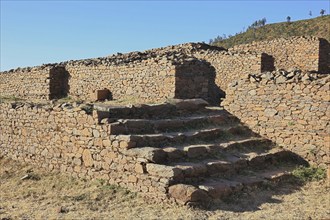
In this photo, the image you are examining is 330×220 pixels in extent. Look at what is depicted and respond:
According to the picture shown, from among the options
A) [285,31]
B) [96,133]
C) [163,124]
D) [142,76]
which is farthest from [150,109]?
[285,31]

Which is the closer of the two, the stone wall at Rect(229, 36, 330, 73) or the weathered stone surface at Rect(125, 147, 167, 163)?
the weathered stone surface at Rect(125, 147, 167, 163)

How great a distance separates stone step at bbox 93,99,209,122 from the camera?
933 centimetres

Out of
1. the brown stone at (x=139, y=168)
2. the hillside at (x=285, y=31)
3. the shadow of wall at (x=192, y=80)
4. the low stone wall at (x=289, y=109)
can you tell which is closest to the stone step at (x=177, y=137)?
the brown stone at (x=139, y=168)

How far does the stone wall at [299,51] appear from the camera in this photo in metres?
17.8

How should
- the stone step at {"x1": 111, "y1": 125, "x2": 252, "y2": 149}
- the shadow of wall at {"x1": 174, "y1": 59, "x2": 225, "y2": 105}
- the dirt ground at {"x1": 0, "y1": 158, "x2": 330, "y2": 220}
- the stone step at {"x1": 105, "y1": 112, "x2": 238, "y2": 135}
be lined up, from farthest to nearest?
the shadow of wall at {"x1": 174, "y1": 59, "x2": 225, "y2": 105}
the stone step at {"x1": 105, "y1": 112, "x2": 238, "y2": 135}
the stone step at {"x1": 111, "y1": 125, "x2": 252, "y2": 149}
the dirt ground at {"x1": 0, "y1": 158, "x2": 330, "y2": 220}

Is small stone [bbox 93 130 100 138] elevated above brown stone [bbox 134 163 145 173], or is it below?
above

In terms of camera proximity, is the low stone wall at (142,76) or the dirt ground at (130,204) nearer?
the dirt ground at (130,204)

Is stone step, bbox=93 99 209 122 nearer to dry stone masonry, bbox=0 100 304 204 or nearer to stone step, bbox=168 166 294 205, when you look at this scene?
dry stone masonry, bbox=0 100 304 204

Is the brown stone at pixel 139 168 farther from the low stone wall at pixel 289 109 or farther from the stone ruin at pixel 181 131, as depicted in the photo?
the low stone wall at pixel 289 109

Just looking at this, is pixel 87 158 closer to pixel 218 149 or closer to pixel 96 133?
pixel 96 133

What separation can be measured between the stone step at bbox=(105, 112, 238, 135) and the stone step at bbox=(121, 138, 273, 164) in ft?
2.43

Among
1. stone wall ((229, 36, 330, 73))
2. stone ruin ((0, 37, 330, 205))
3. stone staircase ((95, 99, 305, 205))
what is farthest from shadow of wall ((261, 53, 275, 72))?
stone wall ((229, 36, 330, 73))

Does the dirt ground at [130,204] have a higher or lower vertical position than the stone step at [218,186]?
lower

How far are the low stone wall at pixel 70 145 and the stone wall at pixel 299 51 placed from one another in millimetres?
10573
